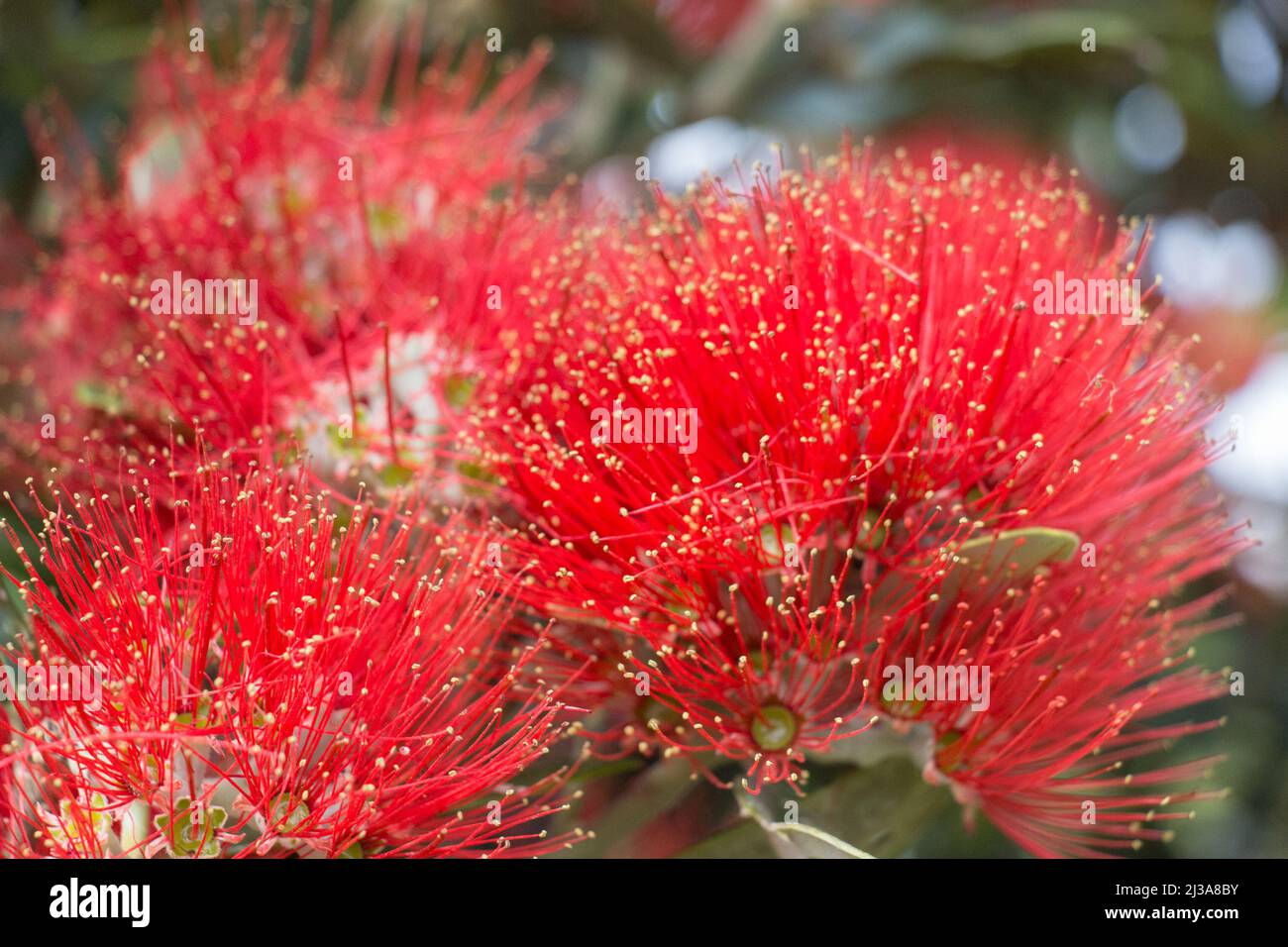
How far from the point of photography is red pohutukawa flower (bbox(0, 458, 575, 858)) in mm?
1065

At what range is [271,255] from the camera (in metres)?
1.53

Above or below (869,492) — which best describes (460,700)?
below

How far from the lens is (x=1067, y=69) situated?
92.0 inches

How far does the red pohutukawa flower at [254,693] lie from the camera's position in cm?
107

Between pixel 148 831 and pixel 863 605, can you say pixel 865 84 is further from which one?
pixel 148 831

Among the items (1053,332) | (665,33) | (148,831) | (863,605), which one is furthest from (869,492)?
(665,33)

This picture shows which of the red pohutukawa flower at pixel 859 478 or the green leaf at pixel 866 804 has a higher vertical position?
the red pohutukawa flower at pixel 859 478

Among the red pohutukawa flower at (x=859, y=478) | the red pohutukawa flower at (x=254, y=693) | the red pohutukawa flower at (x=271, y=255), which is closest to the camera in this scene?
the red pohutukawa flower at (x=254, y=693)

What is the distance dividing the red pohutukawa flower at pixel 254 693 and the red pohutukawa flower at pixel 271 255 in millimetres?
202

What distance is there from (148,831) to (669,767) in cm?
50

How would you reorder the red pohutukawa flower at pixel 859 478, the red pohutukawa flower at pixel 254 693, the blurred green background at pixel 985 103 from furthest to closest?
the blurred green background at pixel 985 103
the red pohutukawa flower at pixel 859 478
the red pohutukawa flower at pixel 254 693

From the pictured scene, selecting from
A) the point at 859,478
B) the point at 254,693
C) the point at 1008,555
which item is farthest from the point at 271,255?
the point at 1008,555

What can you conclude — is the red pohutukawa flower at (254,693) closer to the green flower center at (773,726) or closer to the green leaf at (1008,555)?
the green flower center at (773,726)

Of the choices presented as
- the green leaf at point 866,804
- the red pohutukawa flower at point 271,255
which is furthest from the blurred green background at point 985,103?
the green leaf at point 866,804
